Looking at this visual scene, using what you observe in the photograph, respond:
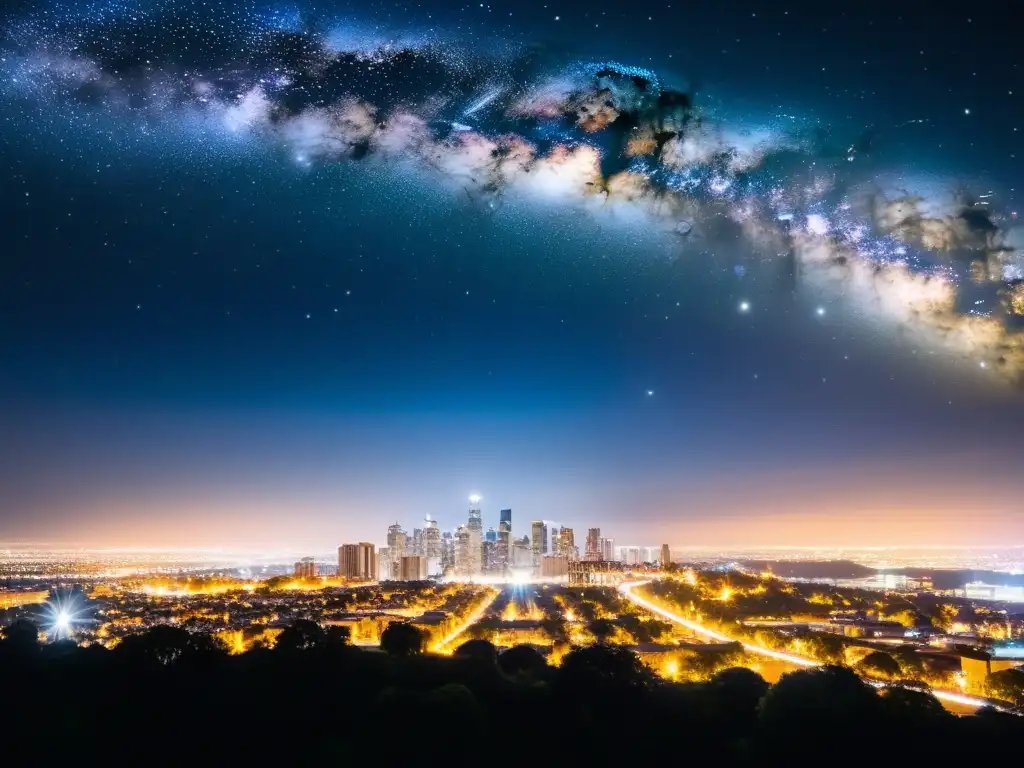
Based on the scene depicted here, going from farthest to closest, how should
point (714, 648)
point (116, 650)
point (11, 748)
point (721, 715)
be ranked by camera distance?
point (714, 648)
point (116, 650)
point (721, 715)
point (11, 748)

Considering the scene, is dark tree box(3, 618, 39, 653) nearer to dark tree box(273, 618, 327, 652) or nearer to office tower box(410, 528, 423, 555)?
dark tree box(273, 618, 327, 652)

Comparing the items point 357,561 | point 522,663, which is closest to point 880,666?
point 522,663

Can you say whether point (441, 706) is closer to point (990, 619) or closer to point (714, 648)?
point (714, 648)

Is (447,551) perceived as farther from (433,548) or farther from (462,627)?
(462,627)

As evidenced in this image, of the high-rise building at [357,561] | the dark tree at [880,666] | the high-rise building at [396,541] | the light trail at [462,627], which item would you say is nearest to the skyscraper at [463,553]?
the high-rise building at [396,541]

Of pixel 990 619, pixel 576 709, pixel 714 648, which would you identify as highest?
pixel 576 709

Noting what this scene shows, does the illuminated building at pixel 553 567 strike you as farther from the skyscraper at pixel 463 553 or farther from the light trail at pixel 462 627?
the light trail at pixel 462 627

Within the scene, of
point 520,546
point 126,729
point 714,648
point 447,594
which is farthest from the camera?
point 520,546

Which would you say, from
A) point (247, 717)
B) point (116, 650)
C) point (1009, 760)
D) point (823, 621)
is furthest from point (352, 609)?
point (1009, 760)
